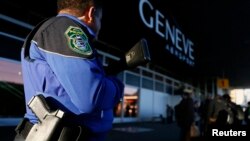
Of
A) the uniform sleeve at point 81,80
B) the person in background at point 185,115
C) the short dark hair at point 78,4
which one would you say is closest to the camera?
the uniform sleeve at point 81,80

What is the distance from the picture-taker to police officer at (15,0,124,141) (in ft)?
3.50

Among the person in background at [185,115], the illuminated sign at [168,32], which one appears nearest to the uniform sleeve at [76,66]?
the person in background at [185,115]

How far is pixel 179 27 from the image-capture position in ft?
34.3

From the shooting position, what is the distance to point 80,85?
106cm

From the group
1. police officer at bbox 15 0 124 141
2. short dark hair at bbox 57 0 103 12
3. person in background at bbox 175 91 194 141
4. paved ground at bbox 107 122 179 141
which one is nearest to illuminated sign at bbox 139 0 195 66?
person in background at bbox 175 91 194 141

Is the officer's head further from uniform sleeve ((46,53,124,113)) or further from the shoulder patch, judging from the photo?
uniform sleeve ((46,53,124,113))

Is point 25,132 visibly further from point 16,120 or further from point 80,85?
point 16,120

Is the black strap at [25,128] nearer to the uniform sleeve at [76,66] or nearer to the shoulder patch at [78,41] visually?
the uniform sleeve at [76,66]

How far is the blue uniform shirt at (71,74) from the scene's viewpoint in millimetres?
1065

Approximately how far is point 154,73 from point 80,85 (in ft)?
47.4

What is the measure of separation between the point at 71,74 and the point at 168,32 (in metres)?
8.31

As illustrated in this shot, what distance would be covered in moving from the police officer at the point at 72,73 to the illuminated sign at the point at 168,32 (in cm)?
611

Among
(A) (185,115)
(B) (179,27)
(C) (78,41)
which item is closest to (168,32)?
(B) (179,27)

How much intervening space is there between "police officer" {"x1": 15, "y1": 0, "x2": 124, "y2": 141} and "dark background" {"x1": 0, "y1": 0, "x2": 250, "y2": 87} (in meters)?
5.17
